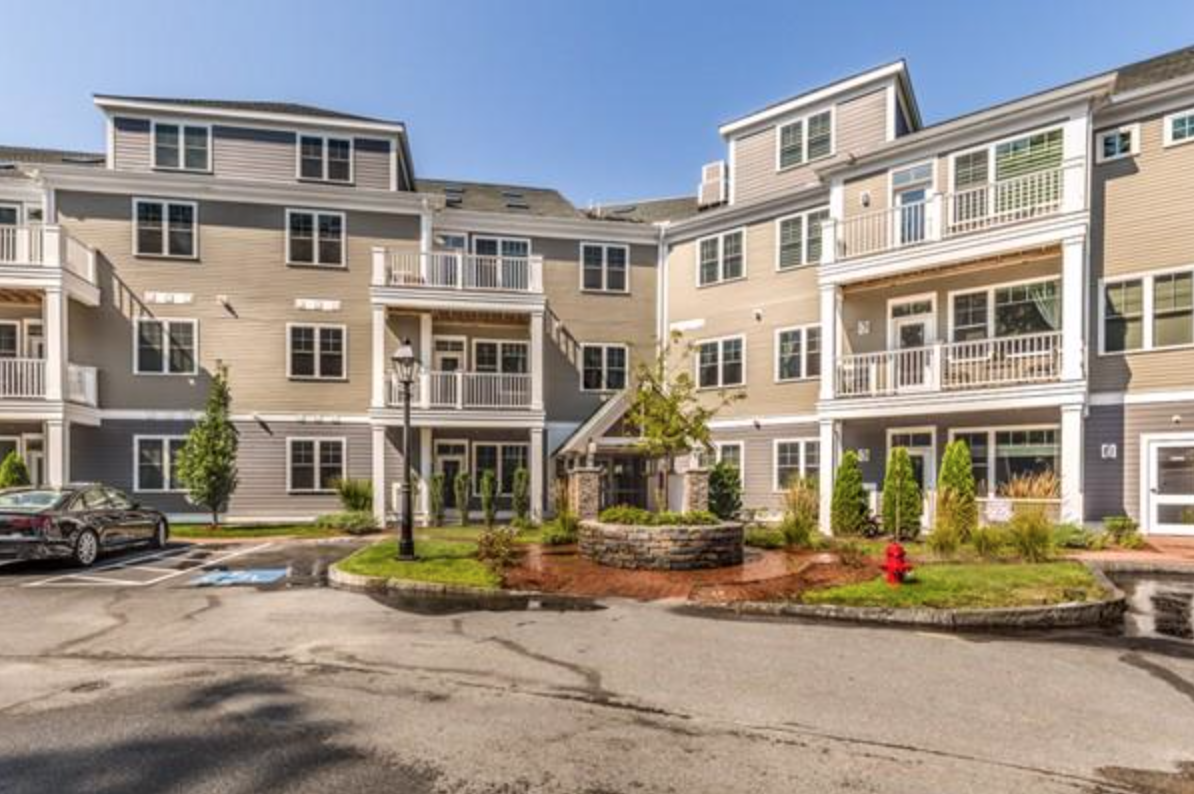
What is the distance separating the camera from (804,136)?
72.3 feet

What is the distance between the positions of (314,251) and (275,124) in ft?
13.5

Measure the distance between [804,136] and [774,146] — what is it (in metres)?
1.01

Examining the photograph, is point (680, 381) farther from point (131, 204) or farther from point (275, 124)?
point (131, 204)

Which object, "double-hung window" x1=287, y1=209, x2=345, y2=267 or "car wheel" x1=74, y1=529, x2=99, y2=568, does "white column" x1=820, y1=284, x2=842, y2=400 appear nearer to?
"double-hung window" x1=287, y1=209, x2=345, y2=267

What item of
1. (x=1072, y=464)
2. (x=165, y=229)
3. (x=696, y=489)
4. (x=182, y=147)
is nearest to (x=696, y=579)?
(x=696, y=489)

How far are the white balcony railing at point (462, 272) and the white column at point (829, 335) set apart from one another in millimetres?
8213

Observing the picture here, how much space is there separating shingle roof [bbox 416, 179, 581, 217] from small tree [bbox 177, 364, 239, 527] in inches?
401

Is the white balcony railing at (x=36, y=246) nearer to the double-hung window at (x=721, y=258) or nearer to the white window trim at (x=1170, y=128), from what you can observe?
the double-hung window at (x=721, y=258)

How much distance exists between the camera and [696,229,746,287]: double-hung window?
22328mm

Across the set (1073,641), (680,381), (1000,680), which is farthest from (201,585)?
(1073,641)

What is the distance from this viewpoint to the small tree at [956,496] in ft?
45.4

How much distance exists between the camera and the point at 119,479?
20.0 meters

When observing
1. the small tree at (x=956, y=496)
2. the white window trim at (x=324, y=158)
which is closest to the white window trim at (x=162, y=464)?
the white window trim at (x=324, y=158)

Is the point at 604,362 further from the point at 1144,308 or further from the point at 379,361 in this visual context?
the point at 1144,308
